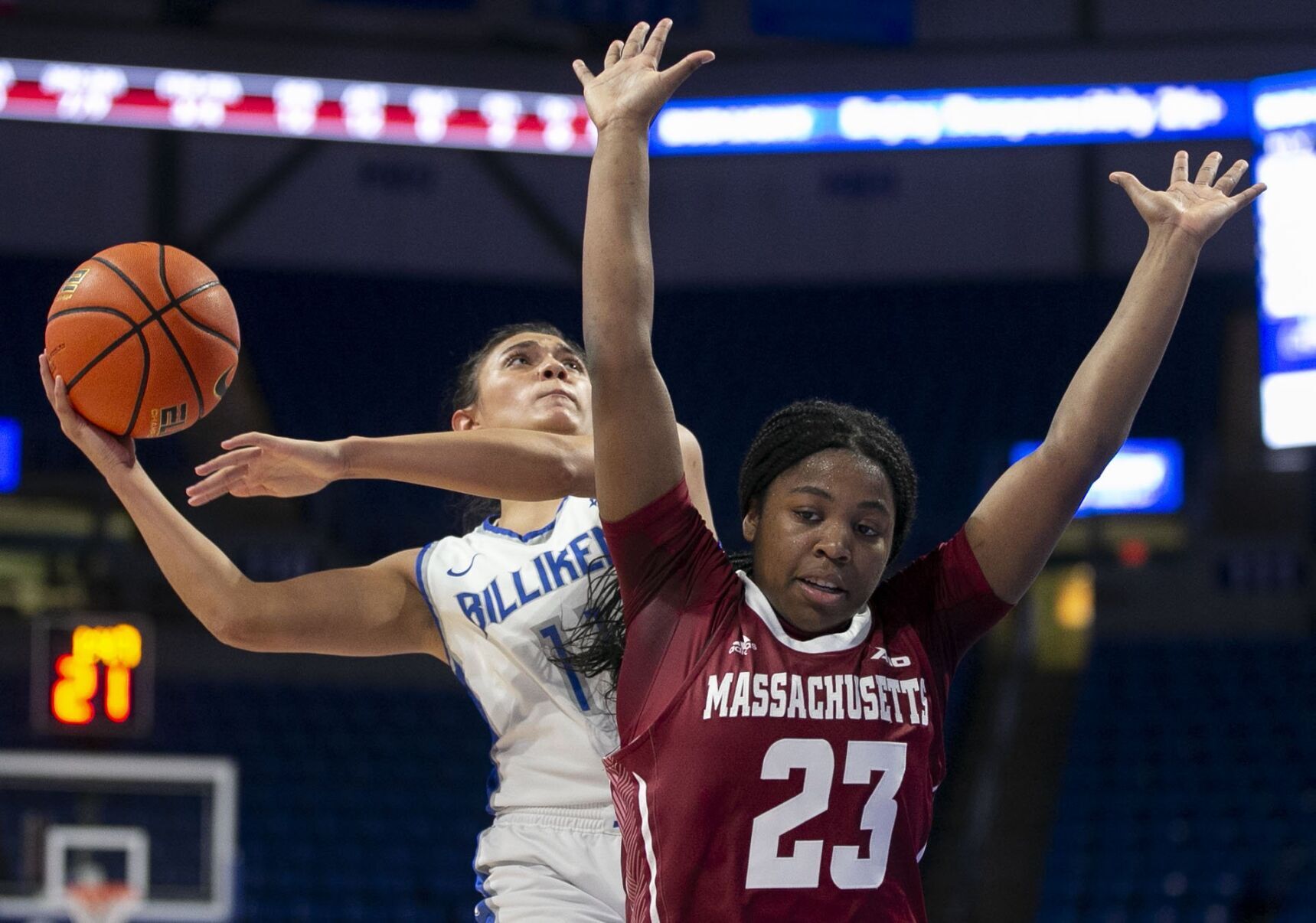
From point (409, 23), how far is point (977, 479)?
21.5ft

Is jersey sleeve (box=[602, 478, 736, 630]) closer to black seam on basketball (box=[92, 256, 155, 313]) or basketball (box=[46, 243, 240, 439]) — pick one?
basketball (box=[46, 243, 240, 439])

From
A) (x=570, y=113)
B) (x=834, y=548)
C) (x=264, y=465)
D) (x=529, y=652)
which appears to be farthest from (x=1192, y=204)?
(x=570, y=113)

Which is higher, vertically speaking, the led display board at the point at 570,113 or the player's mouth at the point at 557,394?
the led display board at the point at 570,113

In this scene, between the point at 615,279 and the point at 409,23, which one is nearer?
the point at 615,279

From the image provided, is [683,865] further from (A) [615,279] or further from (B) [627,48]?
(B) [627,48]

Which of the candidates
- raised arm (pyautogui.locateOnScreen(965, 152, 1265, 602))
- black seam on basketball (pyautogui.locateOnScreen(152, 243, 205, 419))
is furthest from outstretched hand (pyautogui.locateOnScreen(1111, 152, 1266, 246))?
black seam on basketball (pyautogui.locateOnScreen(152, 243, 205, 419))

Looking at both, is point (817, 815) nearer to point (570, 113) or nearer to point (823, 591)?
point (823, 591)

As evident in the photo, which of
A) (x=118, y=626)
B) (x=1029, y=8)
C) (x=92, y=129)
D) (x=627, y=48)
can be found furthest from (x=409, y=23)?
(x=627, y=48)

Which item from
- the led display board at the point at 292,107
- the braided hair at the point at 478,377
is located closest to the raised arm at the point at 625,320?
the braided hair at the point at 478,377

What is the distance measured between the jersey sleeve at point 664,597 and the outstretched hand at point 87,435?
118 cm

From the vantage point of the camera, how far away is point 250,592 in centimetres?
324

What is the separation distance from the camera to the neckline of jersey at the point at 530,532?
3.44 metres

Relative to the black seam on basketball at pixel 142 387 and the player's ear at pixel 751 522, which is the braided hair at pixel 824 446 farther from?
the black seam on basketball at pixel 142 387

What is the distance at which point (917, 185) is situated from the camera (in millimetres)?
15203
